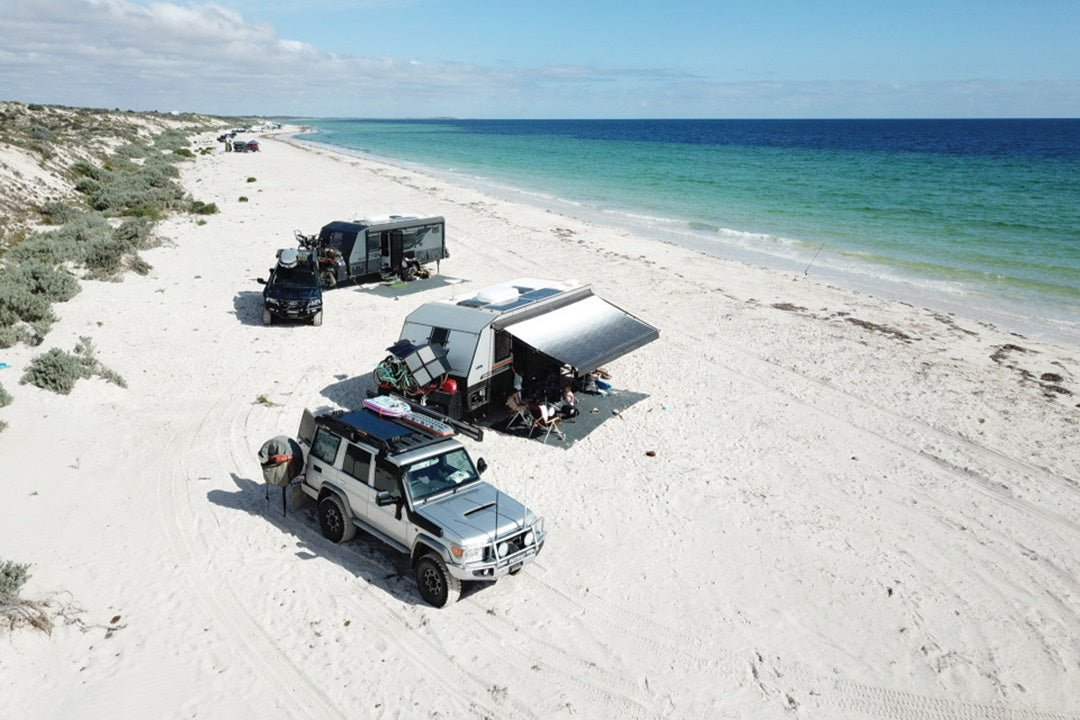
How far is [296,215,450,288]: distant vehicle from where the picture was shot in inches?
886

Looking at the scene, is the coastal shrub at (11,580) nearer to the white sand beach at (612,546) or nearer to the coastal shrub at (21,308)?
the white sand beach at (612,546)

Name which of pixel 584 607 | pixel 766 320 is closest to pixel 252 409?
pixel 584 607

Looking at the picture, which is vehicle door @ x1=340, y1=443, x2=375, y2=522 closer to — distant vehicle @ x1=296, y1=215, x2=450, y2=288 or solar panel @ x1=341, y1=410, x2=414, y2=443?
solar panel @ x1=341, y1=410, x2=414, y2=443

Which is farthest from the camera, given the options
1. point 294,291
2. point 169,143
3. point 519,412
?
point 169,143

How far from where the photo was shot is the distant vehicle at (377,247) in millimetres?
22516

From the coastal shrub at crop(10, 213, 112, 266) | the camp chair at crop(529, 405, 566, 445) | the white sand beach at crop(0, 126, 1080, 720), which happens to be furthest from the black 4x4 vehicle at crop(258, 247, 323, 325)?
the camp chair at crop(529, 405, 566, 445)

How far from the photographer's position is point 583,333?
45.8 ft

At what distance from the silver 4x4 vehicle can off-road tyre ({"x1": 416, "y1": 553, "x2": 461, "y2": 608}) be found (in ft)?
0.04

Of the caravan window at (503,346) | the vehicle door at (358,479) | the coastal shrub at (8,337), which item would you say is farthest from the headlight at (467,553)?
the coastal shrub at (8,337)

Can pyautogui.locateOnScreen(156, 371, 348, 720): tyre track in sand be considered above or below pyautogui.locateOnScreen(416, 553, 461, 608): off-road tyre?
below

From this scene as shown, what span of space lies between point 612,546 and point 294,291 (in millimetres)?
12704

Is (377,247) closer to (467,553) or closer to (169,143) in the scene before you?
(467,553)

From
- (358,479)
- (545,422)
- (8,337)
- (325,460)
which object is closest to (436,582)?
(358,479)

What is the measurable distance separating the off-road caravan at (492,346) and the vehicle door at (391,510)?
3.88 m
